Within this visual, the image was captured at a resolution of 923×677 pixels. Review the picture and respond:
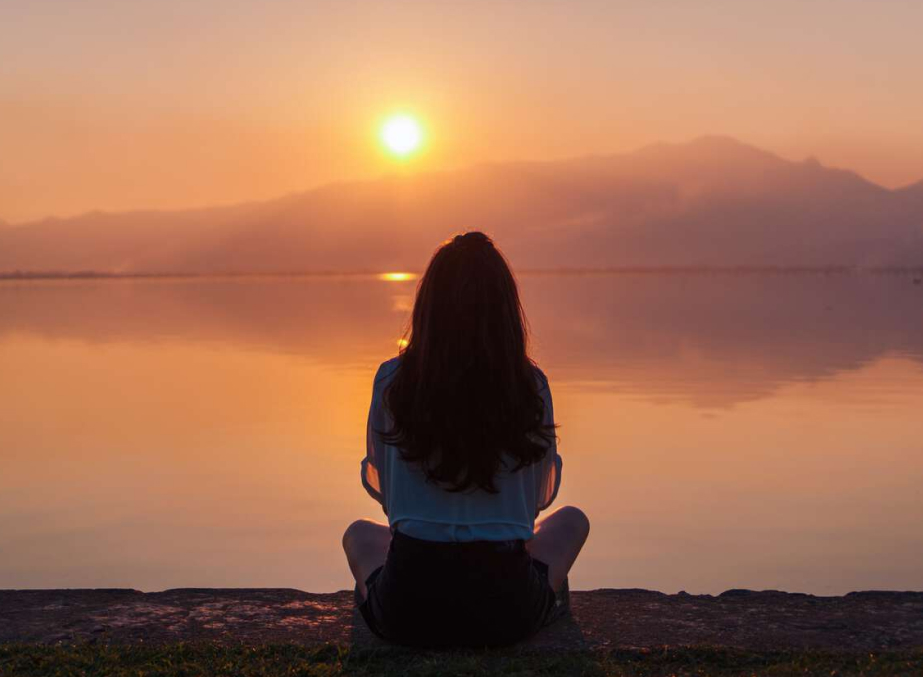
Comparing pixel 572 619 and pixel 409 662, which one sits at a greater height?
pixel 572 619

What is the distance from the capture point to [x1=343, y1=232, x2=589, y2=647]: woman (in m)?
4.05

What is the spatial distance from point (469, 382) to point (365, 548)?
1047mm

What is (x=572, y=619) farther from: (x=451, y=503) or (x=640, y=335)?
(x=640, y=335)

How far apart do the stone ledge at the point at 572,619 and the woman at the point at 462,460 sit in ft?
1.36

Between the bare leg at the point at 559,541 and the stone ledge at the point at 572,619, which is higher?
the bare leg at the point at 559,541

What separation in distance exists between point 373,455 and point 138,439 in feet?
33.1

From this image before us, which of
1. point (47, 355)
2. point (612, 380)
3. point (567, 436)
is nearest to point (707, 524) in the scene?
point (567, 436)

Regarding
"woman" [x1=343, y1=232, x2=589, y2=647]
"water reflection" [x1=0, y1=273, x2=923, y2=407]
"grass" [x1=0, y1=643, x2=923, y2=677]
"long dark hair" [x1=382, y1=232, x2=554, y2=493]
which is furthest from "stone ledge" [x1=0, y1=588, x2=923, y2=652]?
"water reflection" [x1=0, y1=273, x2=923, y2=407]

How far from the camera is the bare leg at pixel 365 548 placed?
460cm

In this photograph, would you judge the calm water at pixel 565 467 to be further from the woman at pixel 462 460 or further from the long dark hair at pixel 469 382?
the long dark hair at pixel 469 382

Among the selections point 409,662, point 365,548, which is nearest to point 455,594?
point 409,662

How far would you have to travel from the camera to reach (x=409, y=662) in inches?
171

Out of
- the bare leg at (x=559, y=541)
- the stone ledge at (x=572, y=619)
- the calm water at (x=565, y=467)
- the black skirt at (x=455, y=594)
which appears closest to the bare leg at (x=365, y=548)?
the black skirt at (x=455, y=594)

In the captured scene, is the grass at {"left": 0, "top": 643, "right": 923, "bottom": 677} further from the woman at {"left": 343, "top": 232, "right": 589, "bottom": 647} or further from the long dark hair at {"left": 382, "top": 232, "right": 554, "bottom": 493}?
the long dark hair at {"left": 382, "top": 232, "right": 554, "bottom": 493}
